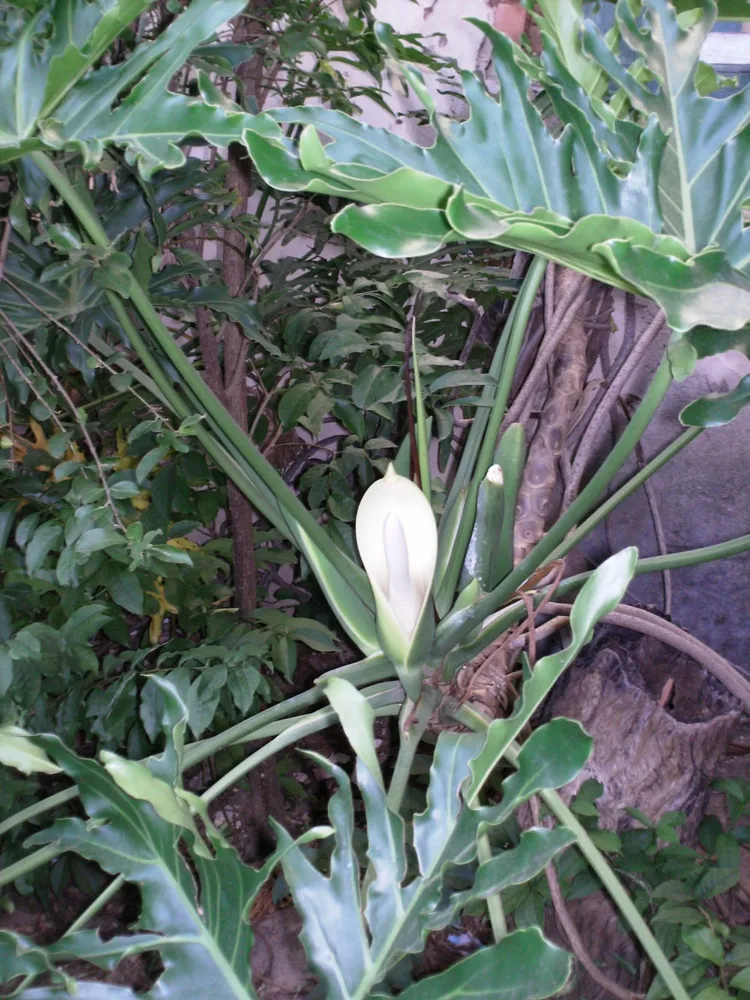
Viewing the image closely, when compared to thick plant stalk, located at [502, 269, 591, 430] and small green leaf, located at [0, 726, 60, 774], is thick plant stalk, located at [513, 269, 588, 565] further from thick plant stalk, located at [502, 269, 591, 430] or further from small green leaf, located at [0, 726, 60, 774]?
small green leaf, located at [0, 726, 60, 774]

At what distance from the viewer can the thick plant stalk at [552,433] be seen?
0.79 m

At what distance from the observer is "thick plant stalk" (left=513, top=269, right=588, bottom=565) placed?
0.79m

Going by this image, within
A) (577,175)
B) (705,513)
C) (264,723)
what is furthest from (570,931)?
(705,513)

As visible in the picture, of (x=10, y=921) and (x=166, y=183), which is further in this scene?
(x=10, y=921)

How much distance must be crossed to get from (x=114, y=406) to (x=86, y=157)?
0.63 meters

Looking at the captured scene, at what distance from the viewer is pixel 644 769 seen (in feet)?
2.80

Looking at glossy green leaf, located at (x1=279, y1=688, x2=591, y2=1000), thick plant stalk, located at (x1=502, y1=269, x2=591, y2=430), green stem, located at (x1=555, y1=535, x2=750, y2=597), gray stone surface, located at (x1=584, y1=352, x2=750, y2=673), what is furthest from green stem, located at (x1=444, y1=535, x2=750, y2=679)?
gray stone surface, located at (x1=584, y1=352, x2=750, y2=673)

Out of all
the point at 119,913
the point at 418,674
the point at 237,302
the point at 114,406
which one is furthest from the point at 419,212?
the point at 119,913

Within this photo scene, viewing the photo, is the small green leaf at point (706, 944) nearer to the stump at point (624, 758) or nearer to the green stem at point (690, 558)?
the stump at point (624, 758)

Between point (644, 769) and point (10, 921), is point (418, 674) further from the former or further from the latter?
point (10, 921)

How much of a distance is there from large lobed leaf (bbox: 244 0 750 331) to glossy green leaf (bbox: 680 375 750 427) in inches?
2.6

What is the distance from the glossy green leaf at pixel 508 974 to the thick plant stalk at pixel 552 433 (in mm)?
427

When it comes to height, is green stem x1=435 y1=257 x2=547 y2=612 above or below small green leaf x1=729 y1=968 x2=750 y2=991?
above

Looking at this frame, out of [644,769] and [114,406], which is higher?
[114,406]
